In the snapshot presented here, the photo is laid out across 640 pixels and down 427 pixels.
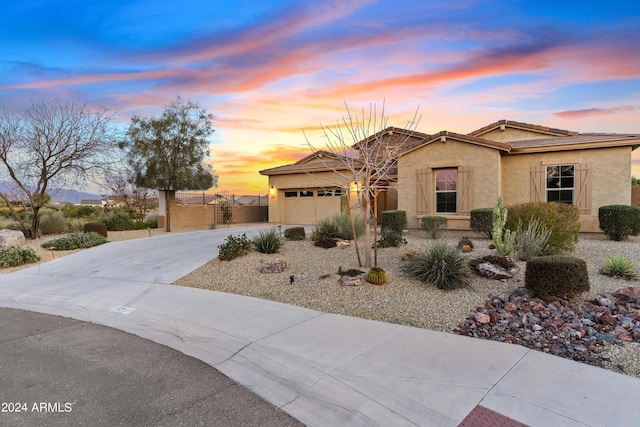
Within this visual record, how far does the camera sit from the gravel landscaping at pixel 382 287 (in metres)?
5.97

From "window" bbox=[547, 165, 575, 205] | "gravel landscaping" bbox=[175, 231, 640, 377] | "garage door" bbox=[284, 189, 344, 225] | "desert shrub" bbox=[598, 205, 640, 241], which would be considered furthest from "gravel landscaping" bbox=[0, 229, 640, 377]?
"garage door" bbox=[284, 189, 344, 225]

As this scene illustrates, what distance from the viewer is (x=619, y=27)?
1062 centimetres

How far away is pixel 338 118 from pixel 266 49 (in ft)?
15.7

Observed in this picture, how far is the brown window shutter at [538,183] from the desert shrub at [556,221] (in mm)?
5432

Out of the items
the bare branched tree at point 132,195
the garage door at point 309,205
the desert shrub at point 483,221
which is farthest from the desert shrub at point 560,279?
the bare branched tree at point 132,195

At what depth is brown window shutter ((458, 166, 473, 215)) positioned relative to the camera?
1566cm

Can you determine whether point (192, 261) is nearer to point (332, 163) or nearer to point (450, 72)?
point (450, 72)

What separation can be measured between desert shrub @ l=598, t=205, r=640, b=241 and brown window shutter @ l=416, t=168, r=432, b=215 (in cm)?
605

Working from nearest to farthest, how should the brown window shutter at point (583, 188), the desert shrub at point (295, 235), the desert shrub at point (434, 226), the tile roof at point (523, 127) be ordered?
the desert shrub at point (295, 235) < the desert shrub at point (434, 226) < the brown window shutter at point (583, 188) < the tile roof at point (523, 127)

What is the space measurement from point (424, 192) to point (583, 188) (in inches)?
227

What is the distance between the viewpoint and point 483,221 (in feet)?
42.2

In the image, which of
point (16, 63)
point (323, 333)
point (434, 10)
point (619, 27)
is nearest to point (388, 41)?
point (434, 10)

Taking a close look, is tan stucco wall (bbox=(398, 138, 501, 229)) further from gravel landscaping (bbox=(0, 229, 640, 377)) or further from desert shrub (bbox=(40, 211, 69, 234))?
desert shrub (bbox=(40, 211, 69, 234))

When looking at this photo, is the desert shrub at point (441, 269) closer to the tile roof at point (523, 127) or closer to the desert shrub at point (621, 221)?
the desert shrub at point (621, 221)
